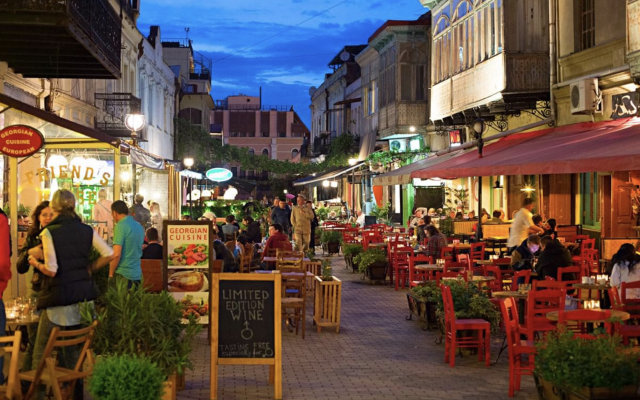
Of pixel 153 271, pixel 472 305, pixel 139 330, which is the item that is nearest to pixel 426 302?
pixel 472 305

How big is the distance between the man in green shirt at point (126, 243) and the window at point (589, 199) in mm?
13992

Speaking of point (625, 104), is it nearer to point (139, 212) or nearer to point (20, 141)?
point (139, 212)

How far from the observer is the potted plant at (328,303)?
540 inches

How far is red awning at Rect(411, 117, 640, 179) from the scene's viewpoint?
13344 mm

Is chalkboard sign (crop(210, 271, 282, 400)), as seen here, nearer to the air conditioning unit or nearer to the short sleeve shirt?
the short sleeve shirt

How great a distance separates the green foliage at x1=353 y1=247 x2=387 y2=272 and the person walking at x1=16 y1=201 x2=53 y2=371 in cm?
1211

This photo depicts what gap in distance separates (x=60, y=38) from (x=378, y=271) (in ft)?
31.4

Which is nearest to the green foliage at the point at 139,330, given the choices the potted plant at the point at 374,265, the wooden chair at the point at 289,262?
the wooden chair at the point at 289,262

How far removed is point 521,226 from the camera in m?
18.1

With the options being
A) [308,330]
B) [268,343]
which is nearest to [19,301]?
[268,343]

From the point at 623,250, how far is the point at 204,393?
19.3 feet

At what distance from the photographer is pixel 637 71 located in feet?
53.4

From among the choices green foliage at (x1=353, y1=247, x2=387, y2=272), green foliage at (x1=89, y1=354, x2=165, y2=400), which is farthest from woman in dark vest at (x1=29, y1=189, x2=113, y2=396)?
green foliage at (x1=353, y1=247, x2=387, y2=272)

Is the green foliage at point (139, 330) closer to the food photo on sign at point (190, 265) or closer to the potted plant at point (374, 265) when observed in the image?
the food photo on sign at point (190, 265)
